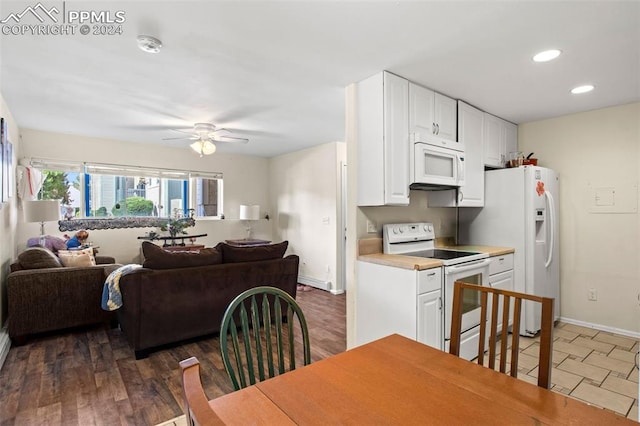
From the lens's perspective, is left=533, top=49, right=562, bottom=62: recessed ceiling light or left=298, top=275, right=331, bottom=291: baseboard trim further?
left=298, top=275, right=331, bottom=291: baseboard trim

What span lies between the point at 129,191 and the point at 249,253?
3.16 metres

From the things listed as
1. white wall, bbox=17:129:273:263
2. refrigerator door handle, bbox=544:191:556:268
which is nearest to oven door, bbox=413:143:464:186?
refrigerator door handle, bbox=544:191:556:268

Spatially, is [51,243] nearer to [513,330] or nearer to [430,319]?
[430,319]

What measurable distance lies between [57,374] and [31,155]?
3301 millimetres

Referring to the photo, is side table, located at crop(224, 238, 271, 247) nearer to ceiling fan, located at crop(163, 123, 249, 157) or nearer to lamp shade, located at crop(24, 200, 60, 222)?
ceiling fan, located at crop(163, 123, 249, 157)

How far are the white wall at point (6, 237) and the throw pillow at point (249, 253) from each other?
193 centimetres

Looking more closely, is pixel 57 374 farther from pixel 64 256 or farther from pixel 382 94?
pixel 382 94

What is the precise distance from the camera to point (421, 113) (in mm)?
2879

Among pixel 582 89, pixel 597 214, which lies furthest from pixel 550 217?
pixel 582 89

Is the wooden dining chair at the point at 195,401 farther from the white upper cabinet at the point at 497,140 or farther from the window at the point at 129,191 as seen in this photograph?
the window at the point at 129,191

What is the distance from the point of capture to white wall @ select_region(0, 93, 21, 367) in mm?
3021

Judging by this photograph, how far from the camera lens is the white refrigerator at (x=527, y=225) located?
333 cm

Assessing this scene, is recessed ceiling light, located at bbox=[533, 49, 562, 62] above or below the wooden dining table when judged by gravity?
above

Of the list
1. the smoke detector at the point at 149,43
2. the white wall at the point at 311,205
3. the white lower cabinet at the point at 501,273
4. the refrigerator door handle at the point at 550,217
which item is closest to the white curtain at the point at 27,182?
the smoke detector at the point at 149,43
